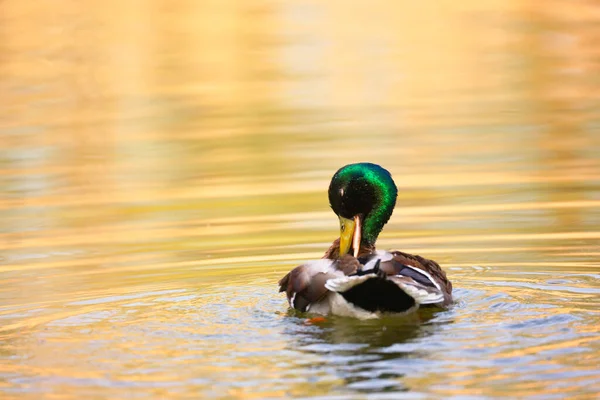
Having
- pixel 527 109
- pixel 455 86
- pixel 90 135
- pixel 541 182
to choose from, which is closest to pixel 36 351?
pixel 541 182

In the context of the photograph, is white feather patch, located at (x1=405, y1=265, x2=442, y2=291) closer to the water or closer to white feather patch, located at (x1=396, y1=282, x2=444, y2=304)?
the water

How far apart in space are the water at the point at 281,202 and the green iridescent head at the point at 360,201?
658 millimetres

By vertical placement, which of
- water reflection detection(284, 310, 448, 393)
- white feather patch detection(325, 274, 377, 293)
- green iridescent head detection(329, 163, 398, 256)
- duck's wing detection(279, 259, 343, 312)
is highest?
green iridescent head detection(329, 163, 398, 256)

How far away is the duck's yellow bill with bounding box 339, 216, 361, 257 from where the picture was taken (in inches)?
386

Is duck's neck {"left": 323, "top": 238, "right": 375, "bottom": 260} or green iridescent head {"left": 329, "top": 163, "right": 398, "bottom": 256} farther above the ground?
green iridescent head {"left": 329, "top": 163, "right": 398, "bottom": 256}

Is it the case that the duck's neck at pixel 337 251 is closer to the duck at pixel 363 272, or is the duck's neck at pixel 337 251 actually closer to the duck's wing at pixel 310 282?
the duck at pixel 363 272

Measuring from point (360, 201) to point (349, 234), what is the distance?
26cm

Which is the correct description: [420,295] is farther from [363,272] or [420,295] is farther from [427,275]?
[427,275]

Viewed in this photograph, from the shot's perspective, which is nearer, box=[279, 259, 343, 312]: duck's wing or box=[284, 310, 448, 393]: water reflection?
box=[284, 310, 448, 393]: water reflection

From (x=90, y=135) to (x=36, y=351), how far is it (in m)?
10.7

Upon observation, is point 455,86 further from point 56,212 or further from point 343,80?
point 56,212

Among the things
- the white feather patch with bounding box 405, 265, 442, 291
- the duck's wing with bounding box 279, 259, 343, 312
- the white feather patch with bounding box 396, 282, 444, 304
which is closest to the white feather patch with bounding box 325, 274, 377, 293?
the white feather patch with bounding box 396, 282, 444, 304

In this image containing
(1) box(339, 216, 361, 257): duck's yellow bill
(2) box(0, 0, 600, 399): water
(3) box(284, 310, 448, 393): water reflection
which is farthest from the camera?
(1) box(339, 216, 361, 257): duck's yellow bill

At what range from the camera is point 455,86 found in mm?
21812
